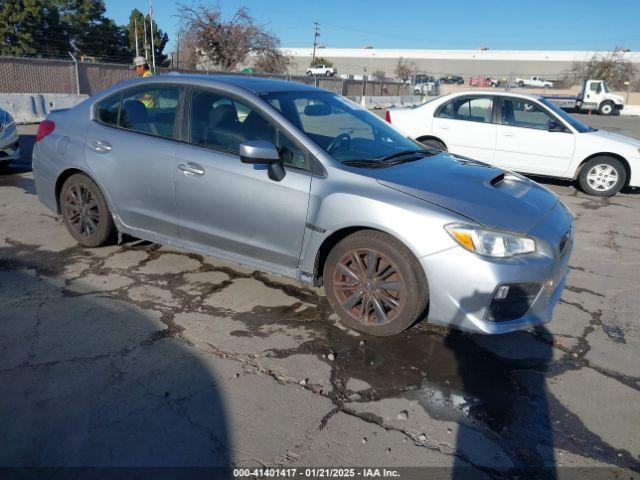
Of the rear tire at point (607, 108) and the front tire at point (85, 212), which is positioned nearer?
the front tire at point (85, 212)

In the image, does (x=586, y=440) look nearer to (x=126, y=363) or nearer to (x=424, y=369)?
(x=424, y=369)

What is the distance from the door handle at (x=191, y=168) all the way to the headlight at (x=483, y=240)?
6.28 ft

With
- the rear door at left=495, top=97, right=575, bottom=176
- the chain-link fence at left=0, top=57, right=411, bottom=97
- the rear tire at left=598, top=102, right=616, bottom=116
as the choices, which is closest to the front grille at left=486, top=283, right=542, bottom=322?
the rear door at left=495, top=97, right=575, bottom=176

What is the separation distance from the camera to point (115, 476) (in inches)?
85.4

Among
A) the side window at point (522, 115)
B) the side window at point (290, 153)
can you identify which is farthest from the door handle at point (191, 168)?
the side window at point (522, 115)

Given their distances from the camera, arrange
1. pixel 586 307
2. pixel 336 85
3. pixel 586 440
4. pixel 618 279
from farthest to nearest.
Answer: pixel 336 85
pixel 618 279
pixel 586 307
pixel 586 440

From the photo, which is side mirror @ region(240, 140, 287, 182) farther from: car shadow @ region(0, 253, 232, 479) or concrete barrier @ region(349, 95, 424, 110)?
concrete barrier @ region(349, 95, 424, 110)

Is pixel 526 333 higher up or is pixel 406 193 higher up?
pixel 406 193

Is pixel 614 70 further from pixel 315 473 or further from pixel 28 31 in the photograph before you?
pixel 315 473

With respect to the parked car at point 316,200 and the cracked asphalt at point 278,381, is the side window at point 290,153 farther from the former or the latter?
the cracked asphalt at point 278,381

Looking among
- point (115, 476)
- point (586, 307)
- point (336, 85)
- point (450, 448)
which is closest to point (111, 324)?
point (115, 476)

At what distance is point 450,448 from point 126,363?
192 centimetres

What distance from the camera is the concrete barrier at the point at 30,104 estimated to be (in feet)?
45.8

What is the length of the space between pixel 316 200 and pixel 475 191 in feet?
3.57
